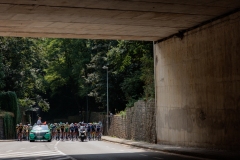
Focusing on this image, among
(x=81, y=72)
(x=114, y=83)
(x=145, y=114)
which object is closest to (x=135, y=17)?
(x=145, y=114)

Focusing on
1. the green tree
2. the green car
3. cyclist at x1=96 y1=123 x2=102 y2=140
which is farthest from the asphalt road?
the green tree

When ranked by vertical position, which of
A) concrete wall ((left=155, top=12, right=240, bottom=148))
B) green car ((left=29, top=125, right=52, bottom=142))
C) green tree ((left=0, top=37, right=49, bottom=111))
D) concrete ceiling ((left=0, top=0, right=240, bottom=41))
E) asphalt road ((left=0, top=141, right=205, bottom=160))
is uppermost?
green tree ((left=0, top=37, right=49, bottom=111))

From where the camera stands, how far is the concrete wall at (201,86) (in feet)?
63.4

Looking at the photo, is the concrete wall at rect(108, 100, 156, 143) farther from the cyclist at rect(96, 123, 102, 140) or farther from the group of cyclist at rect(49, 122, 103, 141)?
the group of cyclist at rect(49, 122, 103, 141)

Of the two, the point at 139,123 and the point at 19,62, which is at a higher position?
the point at 19,62

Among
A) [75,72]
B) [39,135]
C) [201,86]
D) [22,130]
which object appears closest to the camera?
[201,86]

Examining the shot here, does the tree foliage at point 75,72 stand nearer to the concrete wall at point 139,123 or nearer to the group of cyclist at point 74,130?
the concrete wall at point 139,123

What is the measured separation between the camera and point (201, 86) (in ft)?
72.8

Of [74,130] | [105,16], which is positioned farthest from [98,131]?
[105,16]

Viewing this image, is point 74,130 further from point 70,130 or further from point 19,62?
point 19,62

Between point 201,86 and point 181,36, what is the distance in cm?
357

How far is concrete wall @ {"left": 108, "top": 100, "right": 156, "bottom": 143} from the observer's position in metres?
31.2

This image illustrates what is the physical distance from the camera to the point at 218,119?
20609 millimetres

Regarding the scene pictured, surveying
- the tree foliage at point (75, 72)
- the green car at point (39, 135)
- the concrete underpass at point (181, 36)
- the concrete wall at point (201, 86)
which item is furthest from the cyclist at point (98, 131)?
the concrete underpass at point (181, 36)
